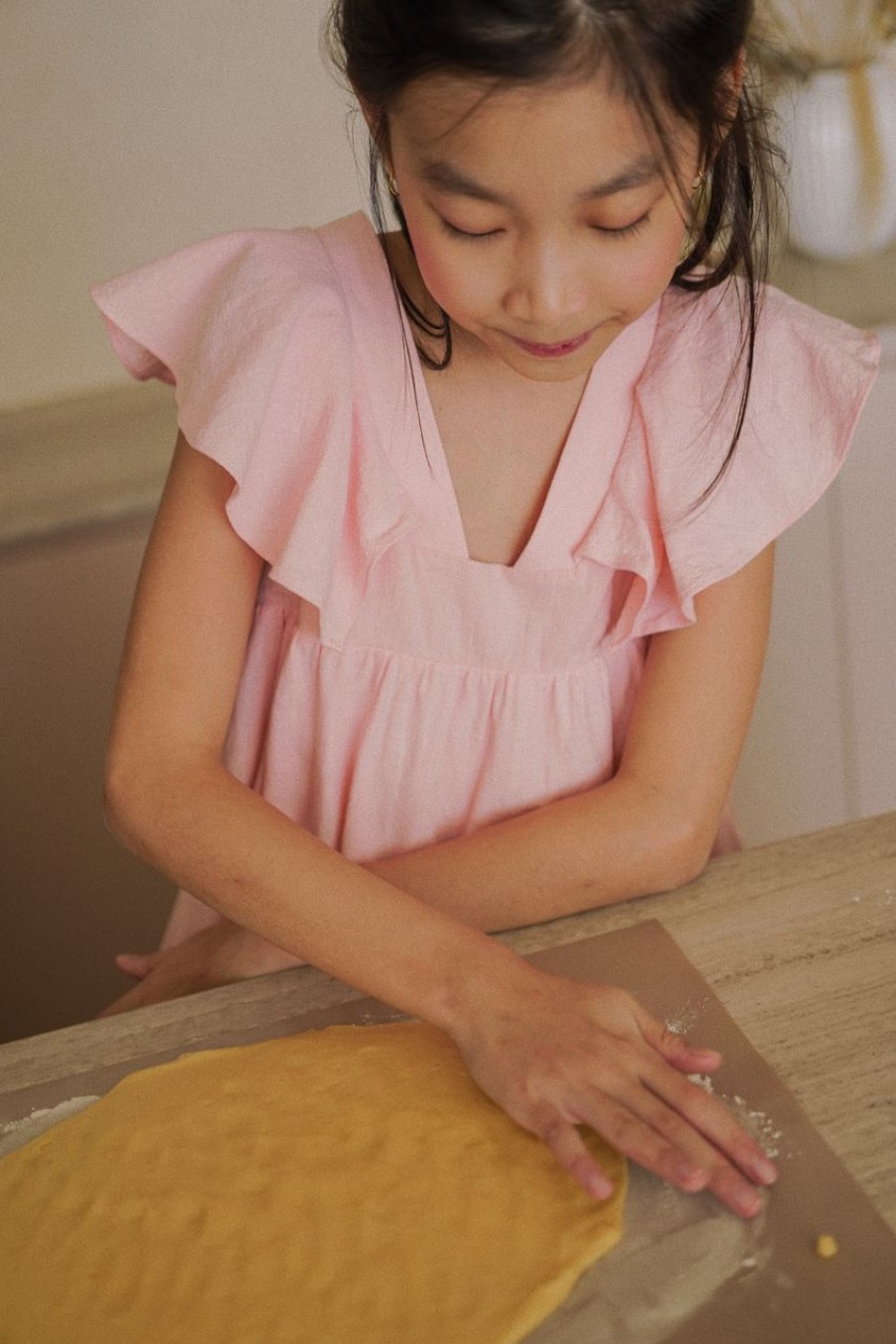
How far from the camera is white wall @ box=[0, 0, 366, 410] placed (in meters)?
1.66

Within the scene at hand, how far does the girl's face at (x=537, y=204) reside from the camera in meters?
0.68

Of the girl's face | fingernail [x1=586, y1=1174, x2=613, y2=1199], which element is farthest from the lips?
fingernail [x1=586, y1=1174, x2=613, y2=1199]

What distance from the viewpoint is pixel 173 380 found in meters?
0.97

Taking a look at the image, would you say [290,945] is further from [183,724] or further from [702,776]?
[702,776]

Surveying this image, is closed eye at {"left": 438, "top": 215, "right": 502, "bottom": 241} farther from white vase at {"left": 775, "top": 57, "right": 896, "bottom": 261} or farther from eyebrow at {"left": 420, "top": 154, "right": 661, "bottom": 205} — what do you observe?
white vase at {"left": 775, "top": 57, "right": 896, "bottom": 261}

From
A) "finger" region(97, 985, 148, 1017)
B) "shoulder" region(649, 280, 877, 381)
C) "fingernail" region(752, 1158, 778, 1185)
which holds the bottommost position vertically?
"finger" region(97, 985, 148, 1017)

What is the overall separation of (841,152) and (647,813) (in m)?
1.13

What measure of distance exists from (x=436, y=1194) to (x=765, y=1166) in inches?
5.8

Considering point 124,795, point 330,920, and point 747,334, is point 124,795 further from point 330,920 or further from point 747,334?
point 747,334

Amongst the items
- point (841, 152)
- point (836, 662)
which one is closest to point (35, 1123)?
point (836, 662)

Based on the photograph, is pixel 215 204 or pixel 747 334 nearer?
pixel 747 334

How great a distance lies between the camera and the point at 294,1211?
0.64m

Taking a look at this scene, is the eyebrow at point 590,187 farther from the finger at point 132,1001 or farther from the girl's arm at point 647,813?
the finger at point 132,1001

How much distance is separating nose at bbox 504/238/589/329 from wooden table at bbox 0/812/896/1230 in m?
0.34
